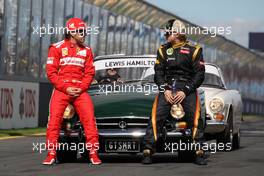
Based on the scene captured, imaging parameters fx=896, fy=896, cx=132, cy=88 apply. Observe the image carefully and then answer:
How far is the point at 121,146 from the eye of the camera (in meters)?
10.7

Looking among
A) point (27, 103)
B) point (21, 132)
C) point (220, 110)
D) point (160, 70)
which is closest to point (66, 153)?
point (160, 70)

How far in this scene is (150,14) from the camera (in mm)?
36844

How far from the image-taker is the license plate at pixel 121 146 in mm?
10711

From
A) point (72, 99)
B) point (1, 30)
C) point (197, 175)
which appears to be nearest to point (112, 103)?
point (72, 99)

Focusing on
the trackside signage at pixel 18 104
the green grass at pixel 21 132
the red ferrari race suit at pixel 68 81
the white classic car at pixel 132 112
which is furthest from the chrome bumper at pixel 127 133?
the trackside signage at pixel 18 104

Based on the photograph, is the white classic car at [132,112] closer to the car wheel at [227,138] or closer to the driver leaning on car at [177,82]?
the car wheel at [227,138]

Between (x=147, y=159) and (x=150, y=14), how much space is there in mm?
26563

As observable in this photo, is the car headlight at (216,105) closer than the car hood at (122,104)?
No

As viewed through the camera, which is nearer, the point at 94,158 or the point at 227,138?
the point at 94,158

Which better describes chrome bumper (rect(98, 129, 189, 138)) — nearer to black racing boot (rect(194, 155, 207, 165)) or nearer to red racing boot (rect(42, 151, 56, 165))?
black racing boot (rect(194, 155, 207, 165))

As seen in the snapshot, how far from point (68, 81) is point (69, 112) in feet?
1.43

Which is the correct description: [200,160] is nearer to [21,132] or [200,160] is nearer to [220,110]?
[220,110]

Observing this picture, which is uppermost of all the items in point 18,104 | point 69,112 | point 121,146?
point 18,104
